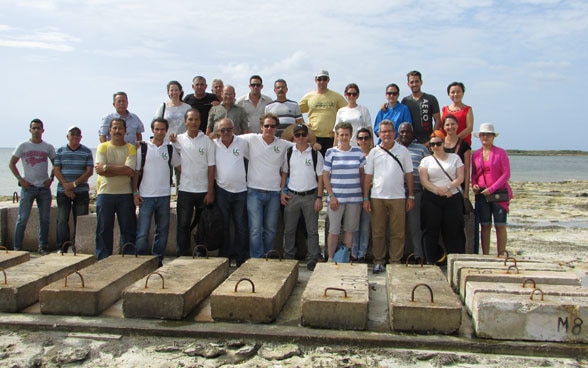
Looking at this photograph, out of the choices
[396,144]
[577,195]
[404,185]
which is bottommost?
[577,195]

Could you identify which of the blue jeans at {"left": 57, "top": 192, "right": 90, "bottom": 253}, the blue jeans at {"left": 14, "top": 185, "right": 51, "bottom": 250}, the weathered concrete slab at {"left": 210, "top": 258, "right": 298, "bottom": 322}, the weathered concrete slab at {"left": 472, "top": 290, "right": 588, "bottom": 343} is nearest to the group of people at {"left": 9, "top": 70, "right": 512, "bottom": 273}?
the blue jeans at {"left": 57, "top": 192, "right": 90, "bottom": 253}

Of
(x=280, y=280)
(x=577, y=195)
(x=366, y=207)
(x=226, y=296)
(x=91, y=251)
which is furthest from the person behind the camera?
(x=577, y=195)

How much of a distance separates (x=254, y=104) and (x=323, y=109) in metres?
1.10

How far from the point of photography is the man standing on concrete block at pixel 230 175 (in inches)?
298

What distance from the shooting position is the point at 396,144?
755cm

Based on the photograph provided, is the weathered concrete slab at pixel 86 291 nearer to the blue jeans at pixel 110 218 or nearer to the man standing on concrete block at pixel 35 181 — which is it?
the blue jeans at pixel 110 218

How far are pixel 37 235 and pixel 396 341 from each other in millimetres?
7051

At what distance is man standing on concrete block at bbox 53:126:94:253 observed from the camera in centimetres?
870

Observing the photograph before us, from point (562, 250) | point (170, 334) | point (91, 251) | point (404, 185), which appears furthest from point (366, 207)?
point (562, 250)

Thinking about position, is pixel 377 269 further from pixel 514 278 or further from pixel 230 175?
pixel 230 175

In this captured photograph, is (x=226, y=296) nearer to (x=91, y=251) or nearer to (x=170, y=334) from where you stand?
(x=170, y=334)

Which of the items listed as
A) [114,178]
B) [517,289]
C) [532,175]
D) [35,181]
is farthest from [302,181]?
[532,175]

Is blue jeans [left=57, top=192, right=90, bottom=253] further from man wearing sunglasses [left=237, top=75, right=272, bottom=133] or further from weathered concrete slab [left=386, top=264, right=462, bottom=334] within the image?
weathered concrete slab [left=386, top=264, right=462, bottom=334]

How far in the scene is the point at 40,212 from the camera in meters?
9.12
